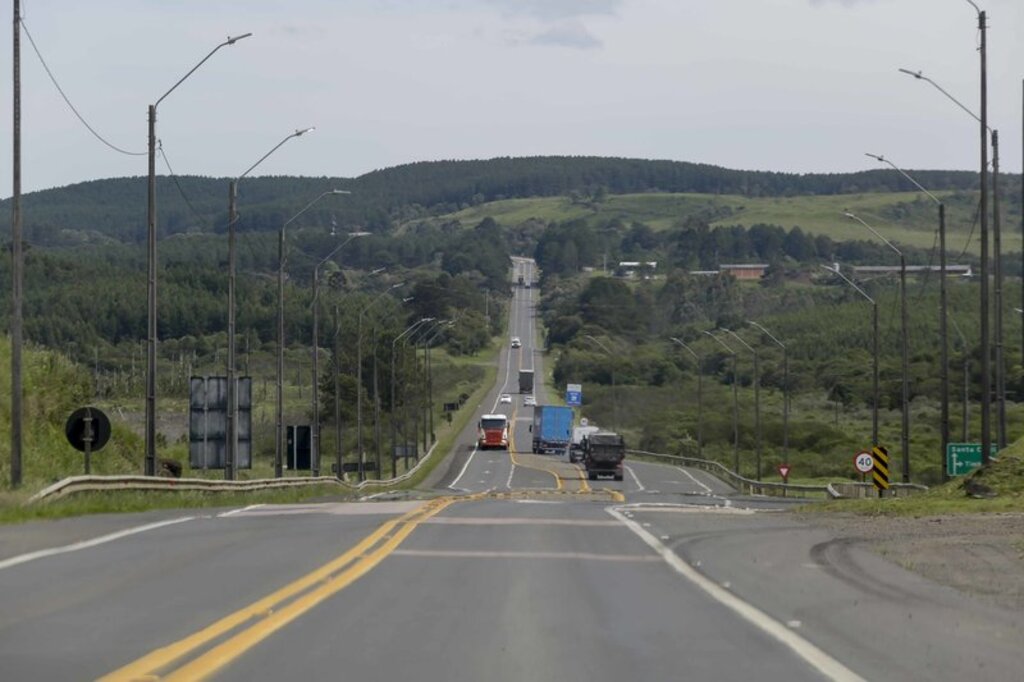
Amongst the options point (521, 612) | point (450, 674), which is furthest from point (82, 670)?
point (521, 612)

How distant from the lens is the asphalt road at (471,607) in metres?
11.6

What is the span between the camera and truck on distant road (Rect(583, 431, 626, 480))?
290 ft

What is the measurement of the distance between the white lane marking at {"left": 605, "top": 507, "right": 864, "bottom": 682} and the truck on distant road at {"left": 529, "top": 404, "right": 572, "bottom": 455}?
9801cm

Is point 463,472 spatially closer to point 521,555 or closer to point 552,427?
point 552,427

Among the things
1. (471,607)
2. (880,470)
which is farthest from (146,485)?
(880,470)

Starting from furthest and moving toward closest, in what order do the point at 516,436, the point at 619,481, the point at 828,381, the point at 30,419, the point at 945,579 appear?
the point at 516,436 → the point at 828,381 → the point at 619,481 → the point at 30,419 → the point at 945,579

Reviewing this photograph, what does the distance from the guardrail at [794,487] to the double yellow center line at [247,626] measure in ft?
128

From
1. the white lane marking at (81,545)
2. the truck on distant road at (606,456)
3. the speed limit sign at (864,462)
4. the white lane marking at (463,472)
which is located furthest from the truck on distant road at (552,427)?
the white lane marking at (81,545)

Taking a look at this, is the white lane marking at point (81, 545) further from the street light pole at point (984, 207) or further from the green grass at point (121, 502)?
the street light pole at point (984, 207)

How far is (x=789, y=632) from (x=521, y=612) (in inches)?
91.4

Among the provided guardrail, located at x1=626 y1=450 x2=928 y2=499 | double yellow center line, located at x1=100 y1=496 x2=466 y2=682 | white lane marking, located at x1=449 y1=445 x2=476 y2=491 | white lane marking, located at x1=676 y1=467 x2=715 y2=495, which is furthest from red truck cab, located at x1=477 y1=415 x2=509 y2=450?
double yellow center line, located at x1=100 y1=496 x2=466 y2=682

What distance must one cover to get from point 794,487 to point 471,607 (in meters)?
60.3

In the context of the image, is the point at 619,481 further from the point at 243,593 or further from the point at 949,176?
the point at 243,593

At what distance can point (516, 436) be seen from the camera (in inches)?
5463
